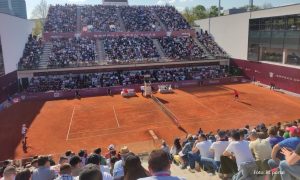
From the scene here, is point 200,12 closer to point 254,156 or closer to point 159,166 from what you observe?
point 254,156

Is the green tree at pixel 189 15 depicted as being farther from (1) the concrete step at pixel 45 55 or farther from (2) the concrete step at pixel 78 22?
(1) the concrete step at pixel 45 55

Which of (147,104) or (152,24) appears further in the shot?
(152,24)

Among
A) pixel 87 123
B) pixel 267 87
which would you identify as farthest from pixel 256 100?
pixel 87 123

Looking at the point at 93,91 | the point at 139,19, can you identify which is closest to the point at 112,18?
the point at 139,19

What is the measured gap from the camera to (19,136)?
24391mm

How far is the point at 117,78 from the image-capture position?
146ft

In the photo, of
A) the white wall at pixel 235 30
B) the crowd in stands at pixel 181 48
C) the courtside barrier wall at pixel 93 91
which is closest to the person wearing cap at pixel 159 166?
the courtside barrier wall at pixel 93 91

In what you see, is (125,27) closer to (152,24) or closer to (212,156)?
(152,24)

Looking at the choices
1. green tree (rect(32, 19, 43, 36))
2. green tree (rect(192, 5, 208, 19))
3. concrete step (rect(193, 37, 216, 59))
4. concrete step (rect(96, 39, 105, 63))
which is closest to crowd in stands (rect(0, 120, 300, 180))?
concrete step (rect(96, 39, 105, 63))

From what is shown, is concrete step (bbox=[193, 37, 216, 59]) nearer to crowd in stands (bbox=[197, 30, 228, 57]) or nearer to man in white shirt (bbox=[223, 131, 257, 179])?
crowd in stands (bbox=[197, 30, 228, 57])

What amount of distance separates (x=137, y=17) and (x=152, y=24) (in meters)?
4.13

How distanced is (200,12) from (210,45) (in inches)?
1657

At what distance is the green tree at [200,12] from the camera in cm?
9178

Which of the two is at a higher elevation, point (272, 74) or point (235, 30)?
point (235, 30)
